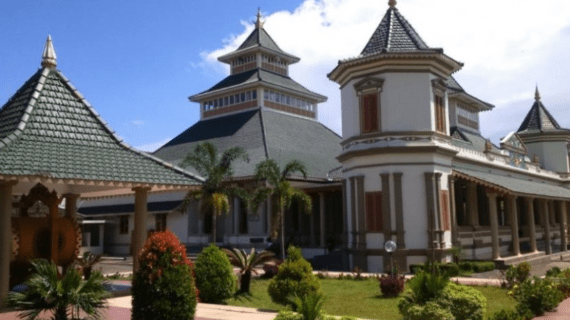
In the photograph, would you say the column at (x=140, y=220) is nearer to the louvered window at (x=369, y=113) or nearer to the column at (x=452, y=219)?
the louvered window at (x=369, y=113)

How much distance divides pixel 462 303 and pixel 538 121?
43987mm

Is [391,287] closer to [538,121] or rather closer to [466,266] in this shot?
[466,266]

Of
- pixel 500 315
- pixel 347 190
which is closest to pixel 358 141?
pixel 347 190

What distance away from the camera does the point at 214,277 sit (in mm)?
16500

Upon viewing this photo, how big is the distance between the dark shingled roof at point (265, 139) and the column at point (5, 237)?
23.1m

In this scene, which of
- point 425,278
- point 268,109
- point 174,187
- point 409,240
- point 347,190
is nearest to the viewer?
point 425,278

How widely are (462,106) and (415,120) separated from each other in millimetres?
16573

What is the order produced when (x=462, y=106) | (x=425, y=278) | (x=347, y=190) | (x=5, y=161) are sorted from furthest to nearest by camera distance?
(x=462, y=106) < (x=347, y=190) < (x=5, y=161) < (x=425, y=278)

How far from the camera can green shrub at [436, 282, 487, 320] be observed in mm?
11281

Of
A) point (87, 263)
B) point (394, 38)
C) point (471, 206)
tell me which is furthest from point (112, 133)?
point (471, 206)

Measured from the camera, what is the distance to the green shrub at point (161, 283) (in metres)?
10.7

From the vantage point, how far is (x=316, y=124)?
50656 mm

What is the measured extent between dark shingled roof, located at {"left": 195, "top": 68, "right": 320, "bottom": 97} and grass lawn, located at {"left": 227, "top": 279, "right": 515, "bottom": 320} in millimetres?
28645

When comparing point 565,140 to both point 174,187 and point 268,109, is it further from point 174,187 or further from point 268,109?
point 174,187
